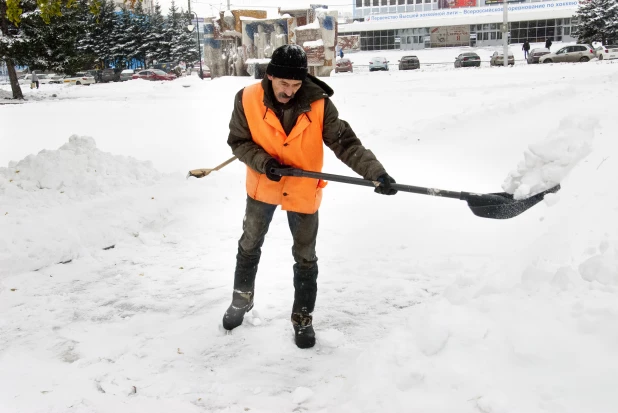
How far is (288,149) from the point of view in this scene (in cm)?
297

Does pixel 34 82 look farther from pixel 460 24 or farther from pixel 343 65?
pixel 460 24

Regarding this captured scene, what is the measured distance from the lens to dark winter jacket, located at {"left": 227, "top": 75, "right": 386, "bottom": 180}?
289 cm

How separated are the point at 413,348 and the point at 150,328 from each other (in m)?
1.71

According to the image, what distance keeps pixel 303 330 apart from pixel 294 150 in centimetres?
103

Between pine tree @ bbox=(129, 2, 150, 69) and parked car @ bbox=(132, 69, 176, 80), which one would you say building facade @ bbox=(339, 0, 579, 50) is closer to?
pine tree @ bbox=(129, 2, 150, 69)

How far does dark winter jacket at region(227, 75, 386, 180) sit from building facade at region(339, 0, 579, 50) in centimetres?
5393

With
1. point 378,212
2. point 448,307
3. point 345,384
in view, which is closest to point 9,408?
point 345,384

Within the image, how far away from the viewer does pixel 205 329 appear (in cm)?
333

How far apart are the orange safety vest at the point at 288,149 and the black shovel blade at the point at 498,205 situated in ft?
3.13

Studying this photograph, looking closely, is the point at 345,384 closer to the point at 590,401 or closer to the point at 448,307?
the point at 448,307

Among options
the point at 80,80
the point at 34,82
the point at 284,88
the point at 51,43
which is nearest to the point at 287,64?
the point at 284,88

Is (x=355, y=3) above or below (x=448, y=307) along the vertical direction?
above

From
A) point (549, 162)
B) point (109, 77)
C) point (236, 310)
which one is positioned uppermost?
point (109, 77)

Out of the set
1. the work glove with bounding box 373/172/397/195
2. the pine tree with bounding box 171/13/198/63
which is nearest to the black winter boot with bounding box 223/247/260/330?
the work glove with bounding box 373/172/397/195
